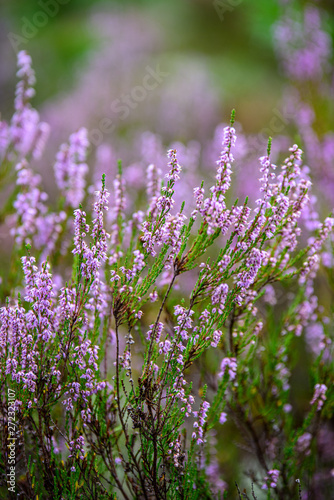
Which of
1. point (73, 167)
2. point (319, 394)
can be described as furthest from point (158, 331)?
point (73, 167)

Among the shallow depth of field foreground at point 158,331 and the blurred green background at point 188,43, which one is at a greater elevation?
the blurred green background at point 188,43

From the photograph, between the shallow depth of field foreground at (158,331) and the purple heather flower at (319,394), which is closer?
the shallow depth of field foreground at (158,331)

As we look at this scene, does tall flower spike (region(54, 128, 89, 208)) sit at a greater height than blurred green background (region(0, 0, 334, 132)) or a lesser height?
lesser

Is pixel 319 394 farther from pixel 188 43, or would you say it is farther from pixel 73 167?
pixel 188 43

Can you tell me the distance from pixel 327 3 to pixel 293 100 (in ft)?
22.2

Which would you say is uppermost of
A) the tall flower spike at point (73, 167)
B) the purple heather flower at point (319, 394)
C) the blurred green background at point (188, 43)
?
the blurred green background at point (188, 43)

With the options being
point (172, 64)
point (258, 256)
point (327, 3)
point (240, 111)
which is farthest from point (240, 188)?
point (172, 64)

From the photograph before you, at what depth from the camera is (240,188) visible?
6.42 m

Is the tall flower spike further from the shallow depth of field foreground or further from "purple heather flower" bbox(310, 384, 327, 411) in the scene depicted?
"purple heather flower" bbox(310, 384, 327, 411)

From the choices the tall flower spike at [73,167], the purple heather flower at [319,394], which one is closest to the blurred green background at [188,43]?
the tall flower spike at [73,167]

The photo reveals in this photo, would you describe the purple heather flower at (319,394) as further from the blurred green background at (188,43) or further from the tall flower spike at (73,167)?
the blurred green background at (188,43)

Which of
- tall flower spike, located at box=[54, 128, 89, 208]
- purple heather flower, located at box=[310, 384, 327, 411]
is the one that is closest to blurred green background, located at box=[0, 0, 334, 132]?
tall flower spike, located at box=[54, 128, 89, 208]

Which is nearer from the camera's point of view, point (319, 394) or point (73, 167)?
point (319, 394)

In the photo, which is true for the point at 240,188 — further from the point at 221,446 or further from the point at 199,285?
the point at 199,285
